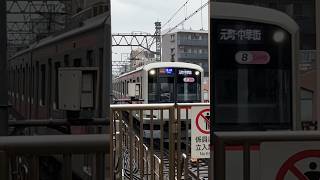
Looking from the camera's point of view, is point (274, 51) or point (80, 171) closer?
point (80, 171)

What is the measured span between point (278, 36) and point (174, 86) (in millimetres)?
8584

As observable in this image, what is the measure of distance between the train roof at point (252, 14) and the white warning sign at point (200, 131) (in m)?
2.95

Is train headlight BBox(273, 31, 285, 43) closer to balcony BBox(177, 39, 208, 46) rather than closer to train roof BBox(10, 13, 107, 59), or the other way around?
balcony BBox(177, 39, 208, 46)

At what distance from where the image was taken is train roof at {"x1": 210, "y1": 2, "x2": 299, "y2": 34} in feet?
9.57

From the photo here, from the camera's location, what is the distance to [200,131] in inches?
232

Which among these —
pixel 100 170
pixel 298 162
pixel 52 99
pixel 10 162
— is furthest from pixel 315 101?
pixel 10 162

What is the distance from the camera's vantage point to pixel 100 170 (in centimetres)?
256

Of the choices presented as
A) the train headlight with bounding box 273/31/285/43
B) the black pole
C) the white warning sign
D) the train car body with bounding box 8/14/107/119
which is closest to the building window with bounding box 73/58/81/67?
the train car body with bounding box 8/14/107/119

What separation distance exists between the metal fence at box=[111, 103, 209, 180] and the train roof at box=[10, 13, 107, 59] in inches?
96.1

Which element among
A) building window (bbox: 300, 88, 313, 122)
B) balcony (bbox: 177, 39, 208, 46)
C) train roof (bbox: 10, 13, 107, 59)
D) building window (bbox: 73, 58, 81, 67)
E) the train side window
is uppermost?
balcony (bbox: 177, 39, 208, 46)

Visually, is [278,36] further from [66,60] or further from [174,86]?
[174,86]

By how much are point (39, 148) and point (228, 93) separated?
110 cm

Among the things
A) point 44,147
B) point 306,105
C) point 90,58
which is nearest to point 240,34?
point 306,105

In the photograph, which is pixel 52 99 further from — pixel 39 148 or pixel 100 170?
pixel 100 170
